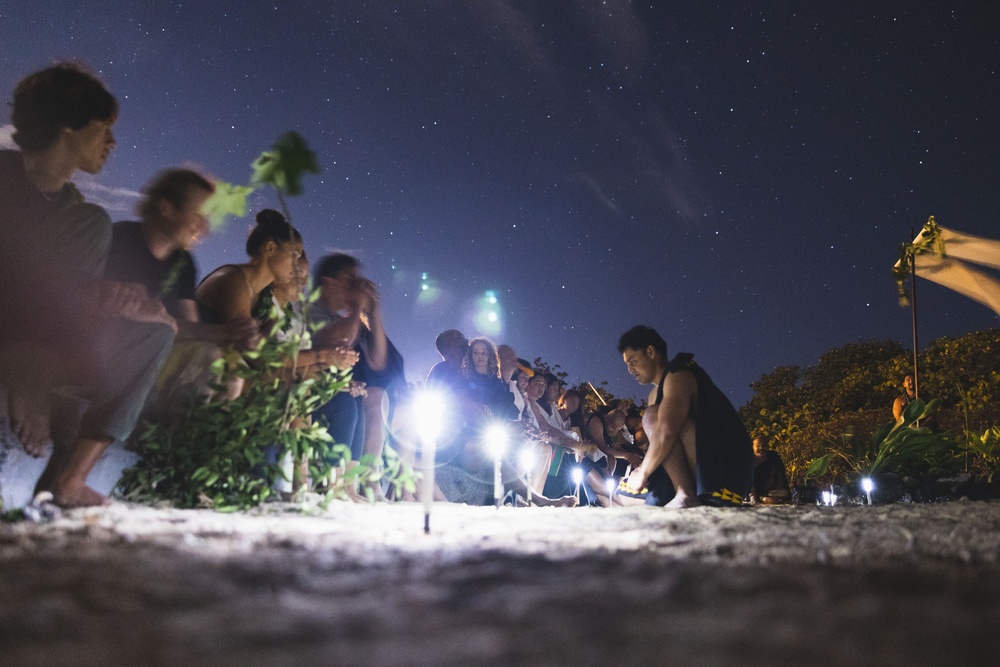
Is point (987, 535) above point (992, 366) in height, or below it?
below

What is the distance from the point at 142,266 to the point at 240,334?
0.56 m

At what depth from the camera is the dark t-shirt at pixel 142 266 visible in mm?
3143

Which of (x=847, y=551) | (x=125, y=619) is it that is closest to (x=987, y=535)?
(x=847, y=551)

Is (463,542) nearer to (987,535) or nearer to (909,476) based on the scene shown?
(987,535)

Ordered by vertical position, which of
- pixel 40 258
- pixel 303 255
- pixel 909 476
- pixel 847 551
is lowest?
pixel 847 551

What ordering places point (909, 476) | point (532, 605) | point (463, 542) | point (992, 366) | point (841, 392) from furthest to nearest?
point (841, 392) → point (992, 366) → point (909, 476) → point (463, 542) → point (532, 605)

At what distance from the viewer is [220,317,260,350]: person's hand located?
332cm

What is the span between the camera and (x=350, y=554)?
1625 millimetres

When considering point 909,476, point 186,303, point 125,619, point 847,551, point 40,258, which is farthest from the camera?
point 909,476

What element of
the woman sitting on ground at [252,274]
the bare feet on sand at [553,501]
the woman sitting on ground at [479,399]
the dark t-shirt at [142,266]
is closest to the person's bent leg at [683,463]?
the bare feet on sand at [553,501]

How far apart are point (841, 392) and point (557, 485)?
15.3 metres

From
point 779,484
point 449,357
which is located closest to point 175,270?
point 449,357

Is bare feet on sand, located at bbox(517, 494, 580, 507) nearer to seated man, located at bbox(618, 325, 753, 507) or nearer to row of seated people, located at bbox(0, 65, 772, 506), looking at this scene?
seated man, located at bbox(618, 325, 753, 507)

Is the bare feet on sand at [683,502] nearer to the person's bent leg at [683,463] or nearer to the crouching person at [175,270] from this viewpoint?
the person's bent leg at [683,463]
